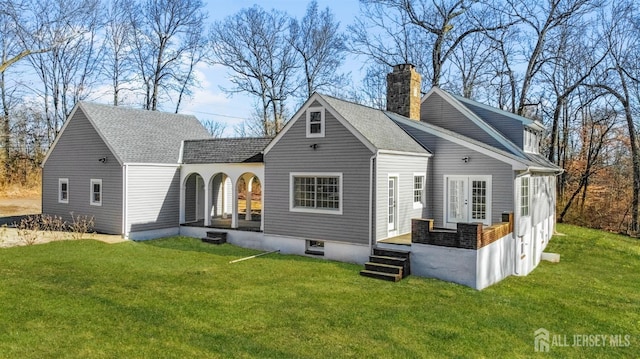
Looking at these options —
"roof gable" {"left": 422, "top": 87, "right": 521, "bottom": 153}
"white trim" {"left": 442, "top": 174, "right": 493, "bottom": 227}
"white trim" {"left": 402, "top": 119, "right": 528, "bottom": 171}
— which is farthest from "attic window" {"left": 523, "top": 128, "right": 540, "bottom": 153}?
"white trim" {"left": 442, "top": 174, "right": 493, "bottom": 227}

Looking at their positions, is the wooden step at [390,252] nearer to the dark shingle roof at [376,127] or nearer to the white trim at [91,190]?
the dark shingle roof at [376,127]

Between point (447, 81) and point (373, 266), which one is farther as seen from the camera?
point (447, 81)

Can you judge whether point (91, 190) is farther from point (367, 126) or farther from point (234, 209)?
point (367, 126)

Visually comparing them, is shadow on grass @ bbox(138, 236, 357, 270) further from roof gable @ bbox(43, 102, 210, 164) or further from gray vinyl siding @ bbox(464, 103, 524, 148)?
gray vinyl siding @ bbox(464, 103, 524, 148)

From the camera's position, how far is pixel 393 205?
14.4 m

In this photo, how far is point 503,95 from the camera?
32750mm

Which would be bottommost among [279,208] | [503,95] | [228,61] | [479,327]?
[479,327]

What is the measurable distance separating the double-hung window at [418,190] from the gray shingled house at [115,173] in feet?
33.9

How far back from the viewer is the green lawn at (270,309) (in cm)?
735

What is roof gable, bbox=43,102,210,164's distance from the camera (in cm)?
1773

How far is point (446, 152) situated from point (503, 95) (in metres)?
20.0

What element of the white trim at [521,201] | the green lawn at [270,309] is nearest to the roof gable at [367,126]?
the white trim at [521,201]

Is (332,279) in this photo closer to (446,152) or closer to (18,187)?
(446,152)

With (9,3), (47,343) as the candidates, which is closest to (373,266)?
(47,343)
